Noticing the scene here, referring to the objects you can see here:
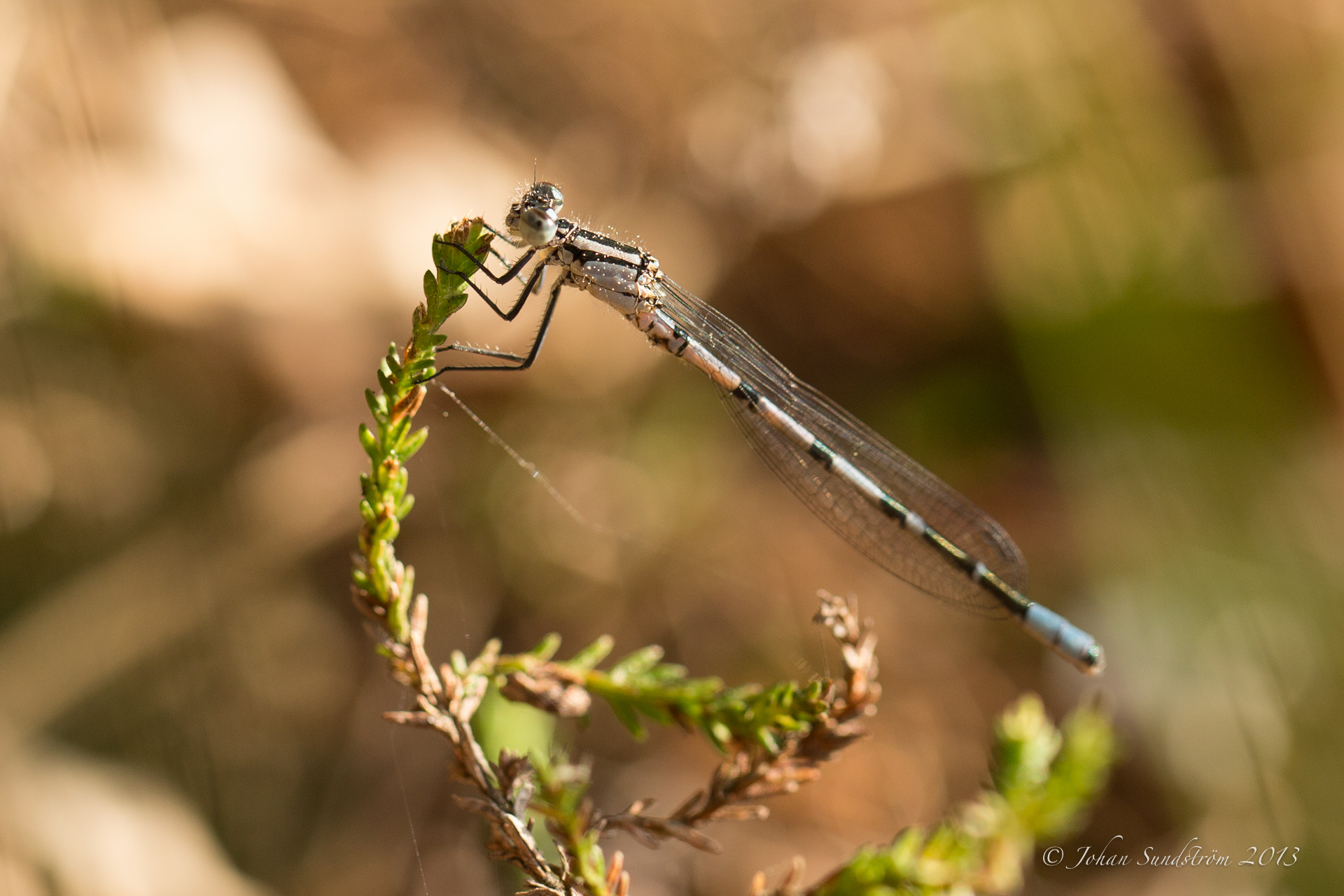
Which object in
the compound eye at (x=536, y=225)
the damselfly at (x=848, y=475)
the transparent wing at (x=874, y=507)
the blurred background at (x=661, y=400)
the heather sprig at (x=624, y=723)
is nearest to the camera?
the heather sprig at (x=624, y=723)

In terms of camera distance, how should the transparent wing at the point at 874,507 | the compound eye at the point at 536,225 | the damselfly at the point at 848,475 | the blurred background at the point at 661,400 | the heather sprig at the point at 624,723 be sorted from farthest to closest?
the transparent wing at the point at 874,507 → the damselfly at the point at 848,475 → the blurred background at the point at 661,400 → the compound eye at the point at 536,225 → the heather sprig at the point at 624,723

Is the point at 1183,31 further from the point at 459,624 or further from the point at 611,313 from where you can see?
the point at 459,624

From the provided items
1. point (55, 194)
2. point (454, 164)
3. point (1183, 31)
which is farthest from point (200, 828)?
point (1183, 31)

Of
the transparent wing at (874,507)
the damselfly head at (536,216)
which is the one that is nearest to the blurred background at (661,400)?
the transparent wing at (874,507)

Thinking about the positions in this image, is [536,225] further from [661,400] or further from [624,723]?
[661,400]

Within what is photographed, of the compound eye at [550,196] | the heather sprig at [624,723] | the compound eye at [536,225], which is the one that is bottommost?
the heather sprig at [624,723]

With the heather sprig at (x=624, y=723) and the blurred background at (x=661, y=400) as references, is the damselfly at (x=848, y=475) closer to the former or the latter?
the blurred background at (x=661, y=400)

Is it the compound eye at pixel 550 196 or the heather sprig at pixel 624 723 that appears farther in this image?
the compound eye at pixel 550 196
